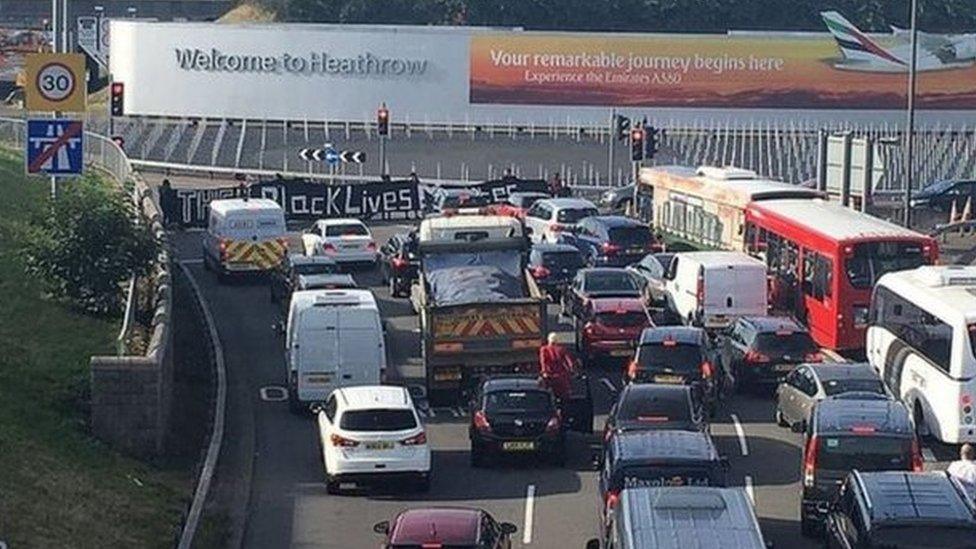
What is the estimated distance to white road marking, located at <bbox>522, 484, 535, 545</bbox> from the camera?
25328 millimetres

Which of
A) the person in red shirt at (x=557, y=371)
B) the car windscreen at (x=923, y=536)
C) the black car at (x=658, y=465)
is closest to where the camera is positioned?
the car windscreen at (x=923, y=536)

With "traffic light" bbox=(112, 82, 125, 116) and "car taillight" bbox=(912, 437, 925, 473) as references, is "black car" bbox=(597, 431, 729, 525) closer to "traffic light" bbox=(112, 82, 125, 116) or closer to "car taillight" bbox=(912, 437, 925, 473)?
"car taillight" bbox=(912, 437, 925, 473)

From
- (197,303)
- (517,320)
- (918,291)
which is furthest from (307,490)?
(197,303)

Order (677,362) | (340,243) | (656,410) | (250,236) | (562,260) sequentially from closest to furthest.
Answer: (656,410) < (677,362) < (562,260) < (250,236) < (340,243)

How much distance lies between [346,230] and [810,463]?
93.9ft

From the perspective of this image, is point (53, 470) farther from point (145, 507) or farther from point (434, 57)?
point (434, 57)

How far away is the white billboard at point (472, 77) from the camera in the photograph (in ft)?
320

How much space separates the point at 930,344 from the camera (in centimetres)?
3153

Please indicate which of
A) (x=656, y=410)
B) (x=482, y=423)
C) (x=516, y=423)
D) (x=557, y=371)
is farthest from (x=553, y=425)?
(x=557, y=371)

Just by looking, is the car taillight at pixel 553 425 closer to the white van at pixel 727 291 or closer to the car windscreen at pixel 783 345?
the car windscreen at pixel 783 345

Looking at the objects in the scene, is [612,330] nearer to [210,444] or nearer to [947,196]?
[210,444]

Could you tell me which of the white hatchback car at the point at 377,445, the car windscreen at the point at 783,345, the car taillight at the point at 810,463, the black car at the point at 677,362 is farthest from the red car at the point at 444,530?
the car windscreen at the point at 783,345

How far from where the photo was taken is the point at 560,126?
316 feet

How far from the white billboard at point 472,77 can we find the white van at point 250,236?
4746 cm
